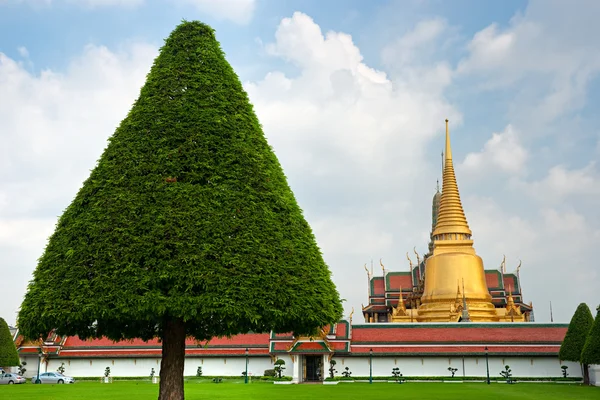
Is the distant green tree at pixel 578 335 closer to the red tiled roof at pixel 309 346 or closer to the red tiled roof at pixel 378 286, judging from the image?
the red tiled roof at pixel 309 346

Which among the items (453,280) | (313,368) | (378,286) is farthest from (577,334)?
(378,286)

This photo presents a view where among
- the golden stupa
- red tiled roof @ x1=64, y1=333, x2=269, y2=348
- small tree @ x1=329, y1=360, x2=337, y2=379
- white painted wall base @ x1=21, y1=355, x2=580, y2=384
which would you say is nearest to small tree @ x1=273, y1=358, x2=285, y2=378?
white painted wall base @ x1=21, y1=355, x2=580, y2=384

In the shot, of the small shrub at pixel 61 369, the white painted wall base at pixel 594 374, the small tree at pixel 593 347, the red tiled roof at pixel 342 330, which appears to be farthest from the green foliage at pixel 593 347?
the small shrub at pixel 61 369

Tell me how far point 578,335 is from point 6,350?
1628 inches

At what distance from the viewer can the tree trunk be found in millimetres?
14109

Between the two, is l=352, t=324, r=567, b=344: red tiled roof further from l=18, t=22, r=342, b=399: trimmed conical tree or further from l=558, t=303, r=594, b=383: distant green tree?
l=18, t=22, r=342, b=399: trimmed conical tree

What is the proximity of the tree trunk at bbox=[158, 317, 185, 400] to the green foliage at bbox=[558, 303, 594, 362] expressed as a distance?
3591 cm

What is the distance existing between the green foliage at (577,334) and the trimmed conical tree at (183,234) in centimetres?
3349

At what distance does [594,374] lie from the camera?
40969mm

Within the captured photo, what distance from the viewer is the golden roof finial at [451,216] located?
65.6 metres

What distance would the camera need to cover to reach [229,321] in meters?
13.0

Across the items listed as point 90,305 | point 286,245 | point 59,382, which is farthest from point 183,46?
point 59,382

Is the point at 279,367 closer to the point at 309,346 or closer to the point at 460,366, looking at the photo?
the point at 309,346

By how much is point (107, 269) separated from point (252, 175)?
3.85 metres
